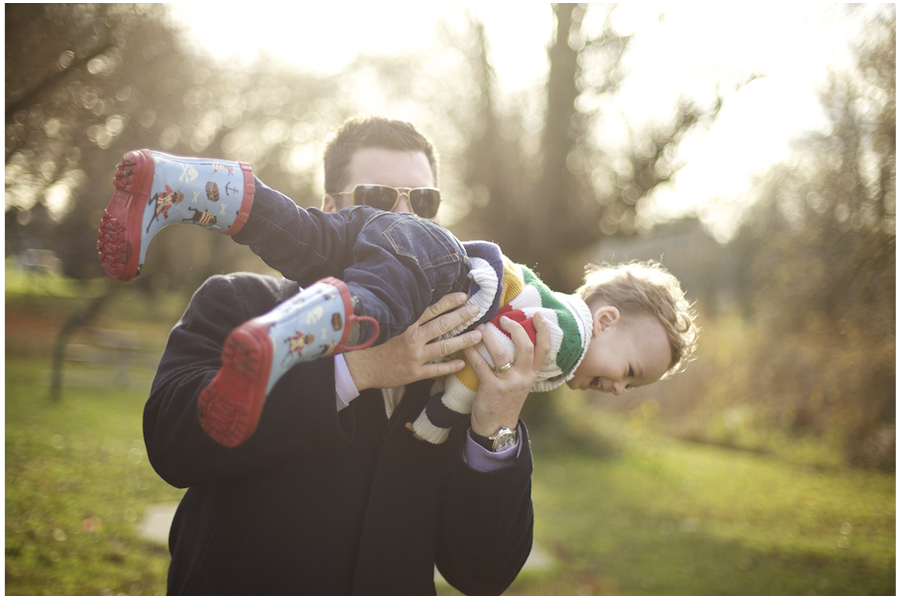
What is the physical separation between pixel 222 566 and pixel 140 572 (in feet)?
11.0

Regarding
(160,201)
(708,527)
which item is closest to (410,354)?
(160,201)

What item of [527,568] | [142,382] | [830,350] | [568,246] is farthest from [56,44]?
[830,350]

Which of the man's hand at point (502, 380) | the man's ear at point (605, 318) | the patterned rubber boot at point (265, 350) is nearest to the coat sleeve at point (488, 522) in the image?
the man's hand at point (502, 380)

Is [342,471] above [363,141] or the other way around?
the other way around

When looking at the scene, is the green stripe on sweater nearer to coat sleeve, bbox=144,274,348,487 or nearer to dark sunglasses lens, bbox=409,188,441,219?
dark sunglasses lens, bbox=409,188,441,219

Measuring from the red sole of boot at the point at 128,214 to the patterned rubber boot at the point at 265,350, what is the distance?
45 cm

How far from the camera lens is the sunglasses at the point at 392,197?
2041mm

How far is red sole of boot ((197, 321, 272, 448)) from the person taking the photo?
1.05m

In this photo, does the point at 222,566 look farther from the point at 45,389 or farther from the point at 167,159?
the point at 45,389

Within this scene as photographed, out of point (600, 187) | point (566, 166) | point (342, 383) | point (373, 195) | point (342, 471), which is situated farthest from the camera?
point (600, 187)

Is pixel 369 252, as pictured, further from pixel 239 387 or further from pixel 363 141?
pixel 363 141

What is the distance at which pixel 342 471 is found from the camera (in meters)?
1.61

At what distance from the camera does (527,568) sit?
5.11 meters

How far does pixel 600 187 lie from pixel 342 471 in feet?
28.3
